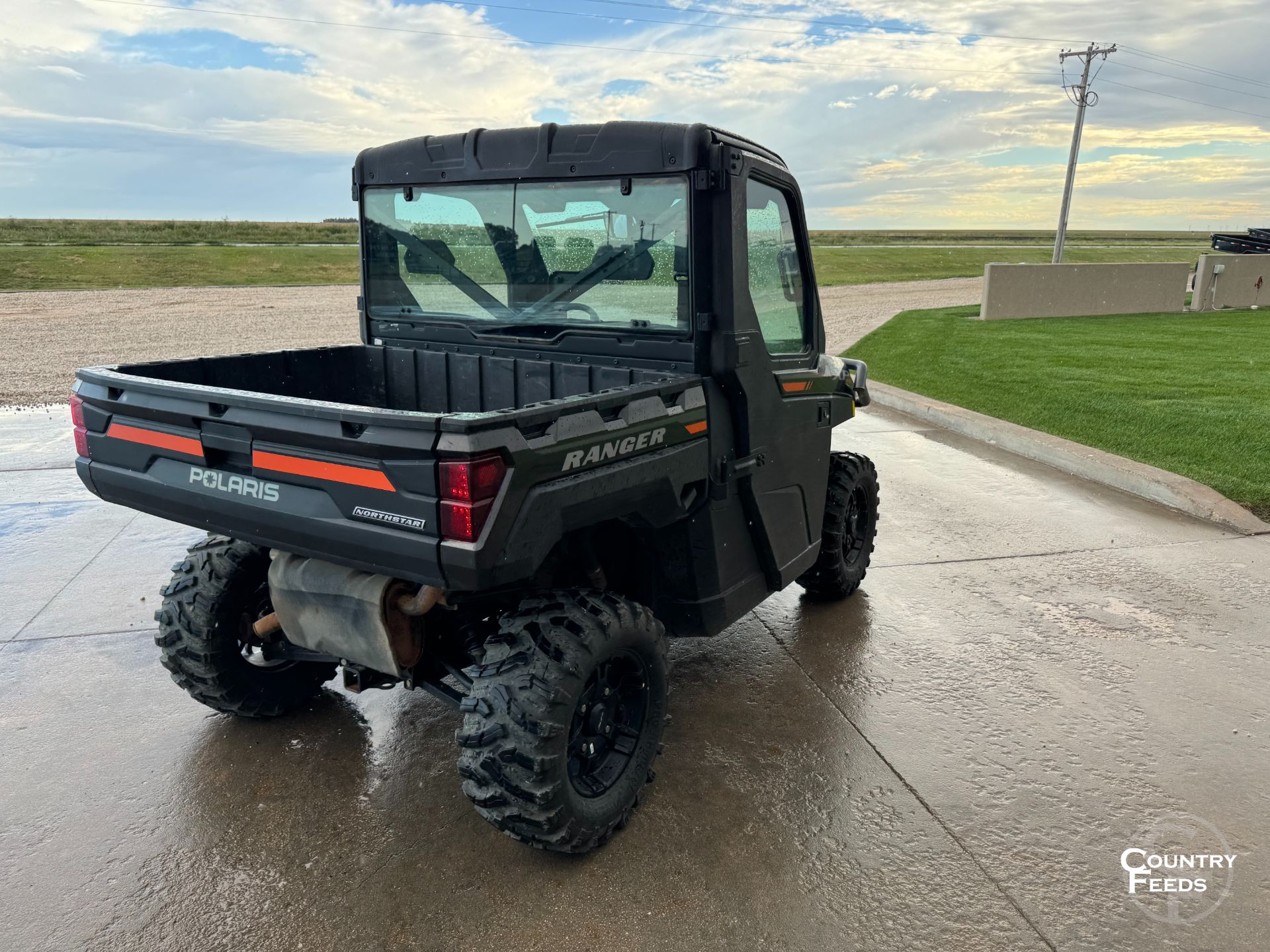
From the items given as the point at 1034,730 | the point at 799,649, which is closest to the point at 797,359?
the point at 799,649

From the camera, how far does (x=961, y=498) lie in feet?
22.9

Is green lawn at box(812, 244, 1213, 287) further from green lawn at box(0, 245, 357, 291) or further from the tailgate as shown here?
the tailgate

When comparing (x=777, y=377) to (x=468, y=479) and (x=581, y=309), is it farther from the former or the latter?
(x=468, y=479)

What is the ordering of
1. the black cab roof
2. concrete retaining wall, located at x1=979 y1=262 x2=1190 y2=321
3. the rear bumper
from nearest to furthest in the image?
the rear bumper < the black cab roof < concrete retaining wall, located at x1=979 y1=262 x2=1190 y2=321

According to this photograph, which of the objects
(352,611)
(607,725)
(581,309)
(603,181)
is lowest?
(607,725)

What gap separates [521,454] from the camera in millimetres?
2447

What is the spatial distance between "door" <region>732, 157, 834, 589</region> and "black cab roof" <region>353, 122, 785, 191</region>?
233 millimetres

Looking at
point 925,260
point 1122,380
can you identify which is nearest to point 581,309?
point 1122,380

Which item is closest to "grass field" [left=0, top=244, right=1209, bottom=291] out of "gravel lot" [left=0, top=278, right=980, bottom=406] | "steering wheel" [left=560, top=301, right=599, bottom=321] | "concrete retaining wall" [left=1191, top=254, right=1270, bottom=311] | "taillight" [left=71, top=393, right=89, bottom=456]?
"gravel lot" [left=0, top=278, right=980, bottom=406]

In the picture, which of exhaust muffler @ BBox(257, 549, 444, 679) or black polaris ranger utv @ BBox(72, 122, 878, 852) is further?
exhaust muffler @ BBox(257, 549, 444, 679)

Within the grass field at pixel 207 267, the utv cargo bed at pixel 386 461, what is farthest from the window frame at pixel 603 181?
the grass field at pixel 207 267

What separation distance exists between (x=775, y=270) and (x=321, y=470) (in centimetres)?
207

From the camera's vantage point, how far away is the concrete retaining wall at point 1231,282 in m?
21.0

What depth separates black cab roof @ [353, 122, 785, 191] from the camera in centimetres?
322
